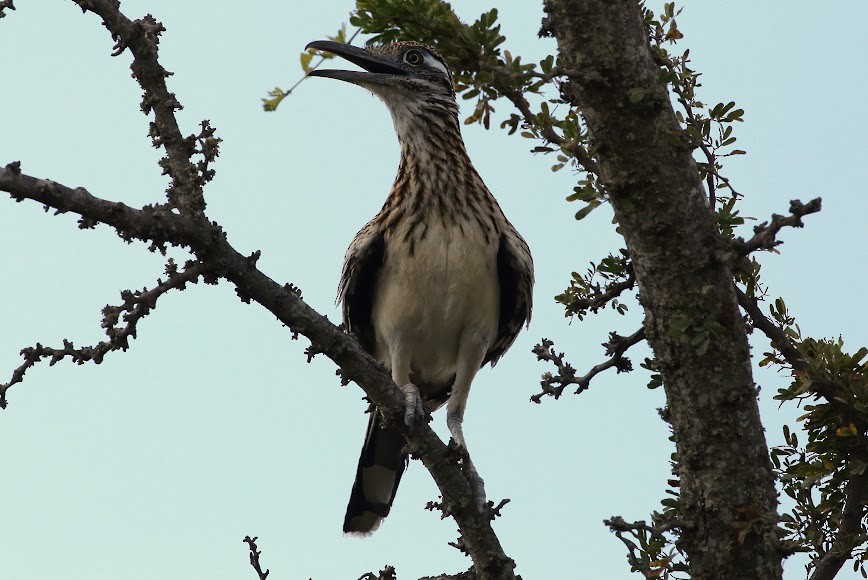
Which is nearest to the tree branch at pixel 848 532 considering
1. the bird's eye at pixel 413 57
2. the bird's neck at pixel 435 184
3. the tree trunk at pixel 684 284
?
the tree trunk at pixel 684 284

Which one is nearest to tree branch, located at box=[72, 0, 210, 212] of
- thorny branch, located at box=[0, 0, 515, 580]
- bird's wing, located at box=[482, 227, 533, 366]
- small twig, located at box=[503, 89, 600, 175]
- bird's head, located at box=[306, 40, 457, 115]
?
thorny branch, located at box=[0, 0, 515, 580]

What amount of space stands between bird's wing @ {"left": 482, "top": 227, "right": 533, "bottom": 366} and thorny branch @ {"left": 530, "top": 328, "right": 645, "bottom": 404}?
152cm

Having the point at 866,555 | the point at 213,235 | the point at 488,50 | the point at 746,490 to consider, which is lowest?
the point at 866,555

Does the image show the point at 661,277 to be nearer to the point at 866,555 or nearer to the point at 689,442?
the point at 689,442

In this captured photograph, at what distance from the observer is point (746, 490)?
162 inches

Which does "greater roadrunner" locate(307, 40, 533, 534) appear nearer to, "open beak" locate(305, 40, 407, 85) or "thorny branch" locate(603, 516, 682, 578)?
"open beak" locate(305, 40, 407, 85)

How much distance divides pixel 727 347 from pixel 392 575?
233cm

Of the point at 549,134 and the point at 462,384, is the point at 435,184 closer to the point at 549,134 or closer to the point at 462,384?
the point at 462,384

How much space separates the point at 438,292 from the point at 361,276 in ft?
1.80

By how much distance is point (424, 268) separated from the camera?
6.18 m

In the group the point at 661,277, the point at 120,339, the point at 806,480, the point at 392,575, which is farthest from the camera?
the point at 392,575

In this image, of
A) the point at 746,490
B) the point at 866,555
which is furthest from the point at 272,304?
the point at 866,555

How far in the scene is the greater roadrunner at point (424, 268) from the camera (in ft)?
20.5

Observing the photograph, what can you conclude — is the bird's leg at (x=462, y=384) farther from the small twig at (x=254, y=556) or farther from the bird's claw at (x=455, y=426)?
the small twig at (x=254, y=556)
